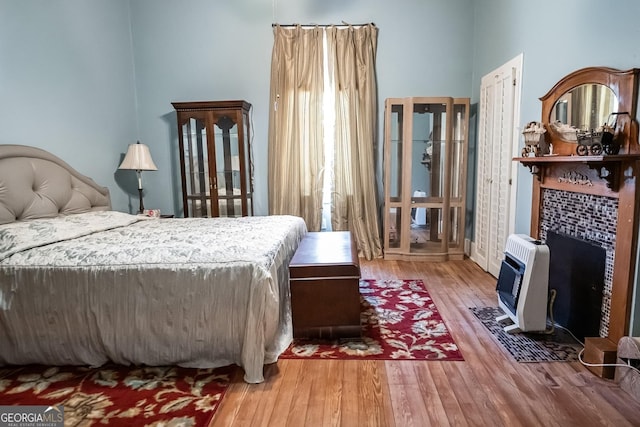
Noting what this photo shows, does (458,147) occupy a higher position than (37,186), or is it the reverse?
(458,147)

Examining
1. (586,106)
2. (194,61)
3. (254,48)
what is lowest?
(586,106)

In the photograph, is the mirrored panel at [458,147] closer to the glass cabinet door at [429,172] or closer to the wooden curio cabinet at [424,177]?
the wooden curio cabinet at [424,177]

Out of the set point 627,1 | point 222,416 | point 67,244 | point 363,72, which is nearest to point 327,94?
point 363,72

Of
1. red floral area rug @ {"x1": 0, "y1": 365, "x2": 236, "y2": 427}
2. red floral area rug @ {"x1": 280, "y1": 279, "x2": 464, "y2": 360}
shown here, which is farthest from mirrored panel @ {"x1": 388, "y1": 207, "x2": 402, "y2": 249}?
red floral area rug @ {"x1": 0, "y1": 365, "x2": 236, "y2": 427}

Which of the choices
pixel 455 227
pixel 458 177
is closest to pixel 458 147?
pixel 458 177

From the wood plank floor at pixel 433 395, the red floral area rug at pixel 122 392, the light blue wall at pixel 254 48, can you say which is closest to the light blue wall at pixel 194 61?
the light blue wall at pixel 254 48

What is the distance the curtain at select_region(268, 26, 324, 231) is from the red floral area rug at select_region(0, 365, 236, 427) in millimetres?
2474

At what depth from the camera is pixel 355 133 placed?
13.4 feet

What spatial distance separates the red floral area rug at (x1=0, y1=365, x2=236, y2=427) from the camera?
1.59 m

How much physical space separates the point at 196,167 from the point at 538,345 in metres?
3.53

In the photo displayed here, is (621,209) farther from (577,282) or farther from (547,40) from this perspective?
(547,40)

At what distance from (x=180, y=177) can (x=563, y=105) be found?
12.7ft

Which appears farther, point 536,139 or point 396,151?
point 396,151

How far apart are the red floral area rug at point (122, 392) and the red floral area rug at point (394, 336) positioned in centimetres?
50
